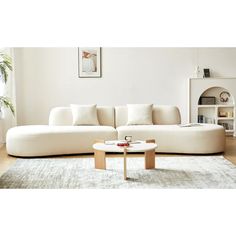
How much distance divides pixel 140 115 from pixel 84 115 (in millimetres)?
895

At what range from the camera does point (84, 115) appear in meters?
6.59

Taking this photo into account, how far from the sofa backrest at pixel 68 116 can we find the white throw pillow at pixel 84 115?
0.11 meters

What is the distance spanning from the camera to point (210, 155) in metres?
6.01

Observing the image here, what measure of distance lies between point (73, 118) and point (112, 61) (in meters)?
1.81

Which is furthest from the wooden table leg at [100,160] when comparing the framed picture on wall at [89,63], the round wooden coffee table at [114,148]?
the framed picture on wall at [89,63]

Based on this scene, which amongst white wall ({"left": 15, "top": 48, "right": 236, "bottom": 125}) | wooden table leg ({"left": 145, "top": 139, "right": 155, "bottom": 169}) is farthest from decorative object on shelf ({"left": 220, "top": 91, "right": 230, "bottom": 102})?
wooden table leg ({"left": 145, "top": 139, "right": 155, "bottom": 169})

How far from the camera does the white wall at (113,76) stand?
25.6 ft

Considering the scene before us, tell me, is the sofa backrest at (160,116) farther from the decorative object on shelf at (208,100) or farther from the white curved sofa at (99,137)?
the decorative object on shelf at (208,100)

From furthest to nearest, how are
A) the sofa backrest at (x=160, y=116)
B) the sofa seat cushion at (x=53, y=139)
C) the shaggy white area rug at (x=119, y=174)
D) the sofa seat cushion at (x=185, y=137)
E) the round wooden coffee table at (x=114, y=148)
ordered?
1. the sofa backrest at (x=160, y=116)
2. the sofa seat cushion at (x=185, y=137)
3. the sofa seat cushion at (x=53, y=139)
4. the round wooden coffee table at (x=114, y=148)
5. the shaggy white area rug at (x=119, y=174)

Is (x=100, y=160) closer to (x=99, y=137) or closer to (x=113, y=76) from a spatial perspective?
(x=99, y=137)

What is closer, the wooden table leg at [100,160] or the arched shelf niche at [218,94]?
the wooden table leg at [100,160]

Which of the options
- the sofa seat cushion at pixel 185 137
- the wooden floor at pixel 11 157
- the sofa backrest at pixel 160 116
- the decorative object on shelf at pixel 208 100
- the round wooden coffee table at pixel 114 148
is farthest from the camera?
the decorative object on shelf at pixel 208 100

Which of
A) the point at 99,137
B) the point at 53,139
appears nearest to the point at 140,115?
the point at 99,137
